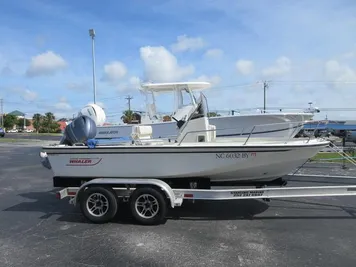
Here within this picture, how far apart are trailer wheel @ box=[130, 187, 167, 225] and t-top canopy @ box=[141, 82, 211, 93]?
9769mm

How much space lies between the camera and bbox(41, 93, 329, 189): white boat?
6.08 metres

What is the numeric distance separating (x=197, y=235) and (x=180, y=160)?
1328 millimetres

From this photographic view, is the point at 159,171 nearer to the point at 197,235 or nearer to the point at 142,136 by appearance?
the point at 142,136

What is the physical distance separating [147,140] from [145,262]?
2.79m

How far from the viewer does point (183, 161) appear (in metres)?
6.19

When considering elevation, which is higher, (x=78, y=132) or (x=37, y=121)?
(x=37, y=121)

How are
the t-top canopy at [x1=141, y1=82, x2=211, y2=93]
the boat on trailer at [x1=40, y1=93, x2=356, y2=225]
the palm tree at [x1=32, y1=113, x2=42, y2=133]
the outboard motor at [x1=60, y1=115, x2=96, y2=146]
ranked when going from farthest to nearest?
1. the palm tree at [x1=32, y1=113, x2=42, y2=133]
2. the t-top canopy at [x1=141, y1=82, x2=211, y2=93]
3. the outboard motor at [x1=60, y1=115, x2=96, y2=146]
4. the boat on trailer at [x1=40, y1=93, x2=356, y2=225]

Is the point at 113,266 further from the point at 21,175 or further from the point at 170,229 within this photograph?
the point at 21,175

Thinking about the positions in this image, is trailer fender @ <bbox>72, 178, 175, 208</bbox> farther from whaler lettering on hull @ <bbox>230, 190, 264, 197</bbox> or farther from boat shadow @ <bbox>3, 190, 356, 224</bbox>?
whaler lettering on hull @ <bbox>230, 190, 264, 197</bbox>

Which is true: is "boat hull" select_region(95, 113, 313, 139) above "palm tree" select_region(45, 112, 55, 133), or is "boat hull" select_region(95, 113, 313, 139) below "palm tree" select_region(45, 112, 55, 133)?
below

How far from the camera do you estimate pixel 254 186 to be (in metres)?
6.78

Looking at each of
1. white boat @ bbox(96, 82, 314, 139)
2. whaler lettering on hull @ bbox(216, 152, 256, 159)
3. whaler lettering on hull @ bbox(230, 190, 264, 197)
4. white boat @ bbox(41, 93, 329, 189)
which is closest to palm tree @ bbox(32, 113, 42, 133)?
white boat @ bbox(96, 82, 314, 139)

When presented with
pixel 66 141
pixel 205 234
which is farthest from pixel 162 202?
pixel 66 141

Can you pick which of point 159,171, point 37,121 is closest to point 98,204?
point 159,171
